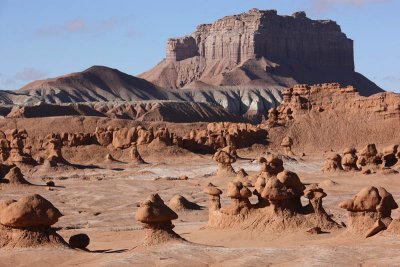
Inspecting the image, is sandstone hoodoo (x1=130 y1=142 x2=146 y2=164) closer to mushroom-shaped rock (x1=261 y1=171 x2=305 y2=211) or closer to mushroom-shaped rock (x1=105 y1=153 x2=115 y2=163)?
mushroom-shaped rock (x1=105 y1=153 x2=115 y2=163)

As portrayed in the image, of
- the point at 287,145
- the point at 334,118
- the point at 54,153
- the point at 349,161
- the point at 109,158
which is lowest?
the point at 349,161

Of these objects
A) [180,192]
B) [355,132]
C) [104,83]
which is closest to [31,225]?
[180,192]

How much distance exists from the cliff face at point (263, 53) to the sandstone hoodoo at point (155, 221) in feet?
460

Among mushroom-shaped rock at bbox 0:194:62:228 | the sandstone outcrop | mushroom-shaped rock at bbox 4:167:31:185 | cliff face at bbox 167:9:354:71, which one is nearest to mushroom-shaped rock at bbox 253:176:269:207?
mushroom-shaped rock at bbox 0:194:62:228

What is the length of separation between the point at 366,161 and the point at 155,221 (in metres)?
24.8

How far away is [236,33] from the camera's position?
172 m

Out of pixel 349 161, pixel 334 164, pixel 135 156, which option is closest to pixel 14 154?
pixel 135 156

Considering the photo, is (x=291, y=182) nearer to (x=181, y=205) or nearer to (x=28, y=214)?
(x=28, y=214)

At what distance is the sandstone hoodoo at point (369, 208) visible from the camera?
62.6ft

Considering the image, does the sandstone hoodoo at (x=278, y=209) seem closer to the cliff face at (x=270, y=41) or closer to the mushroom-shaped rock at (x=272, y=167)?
the mushroom-shaped rock at (x=272, y=167)

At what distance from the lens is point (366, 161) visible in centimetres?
4178

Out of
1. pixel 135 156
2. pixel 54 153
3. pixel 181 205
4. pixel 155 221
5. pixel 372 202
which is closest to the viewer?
pixel 155 221

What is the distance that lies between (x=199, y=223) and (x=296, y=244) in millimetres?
7863

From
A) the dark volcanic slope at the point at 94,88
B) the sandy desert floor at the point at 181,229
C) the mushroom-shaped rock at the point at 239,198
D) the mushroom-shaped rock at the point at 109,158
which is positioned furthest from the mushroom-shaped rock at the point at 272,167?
the dark volcanic slope at the point at 94,88
